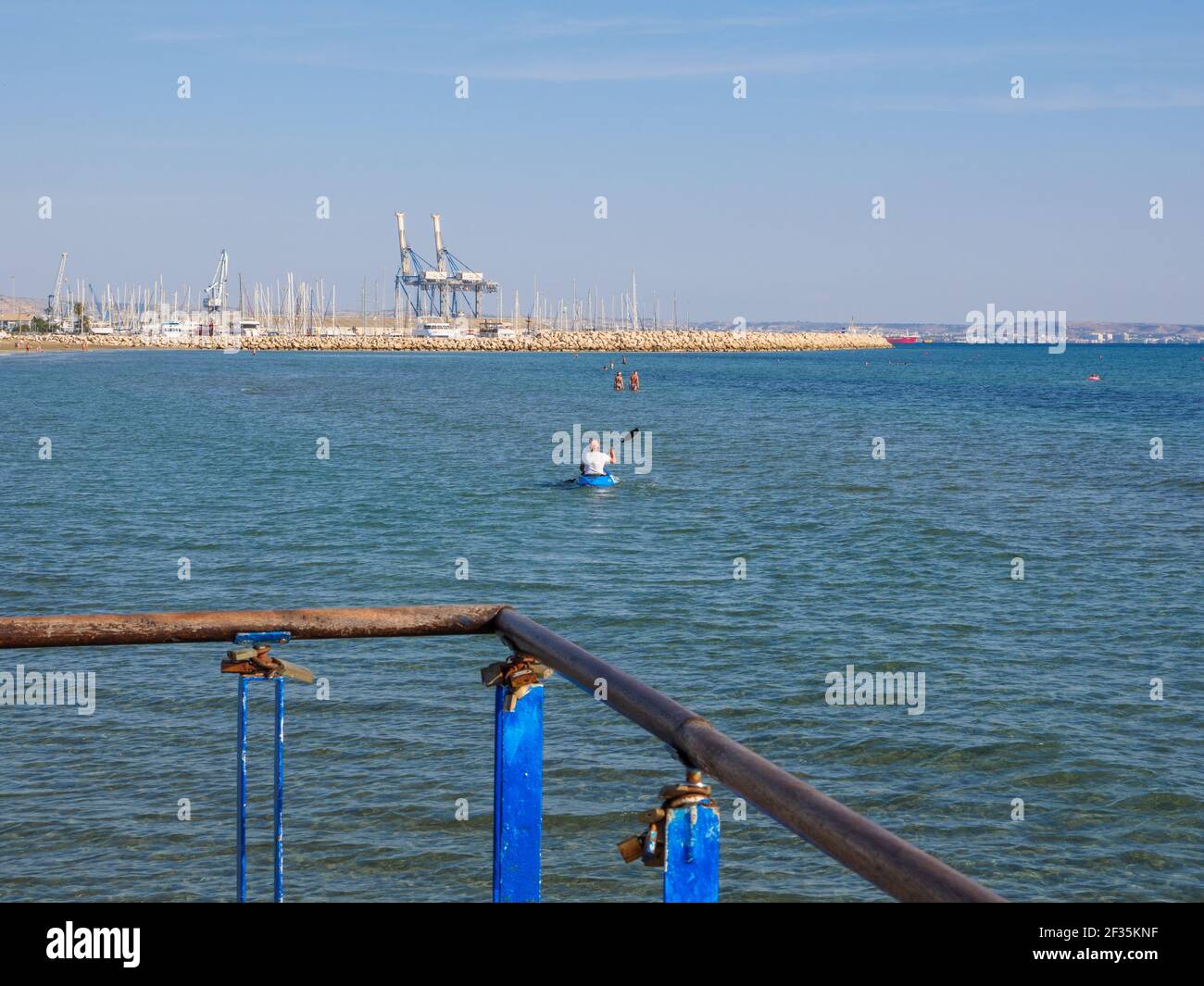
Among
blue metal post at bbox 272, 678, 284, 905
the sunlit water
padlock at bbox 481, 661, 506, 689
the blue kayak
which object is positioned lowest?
the sunlit water

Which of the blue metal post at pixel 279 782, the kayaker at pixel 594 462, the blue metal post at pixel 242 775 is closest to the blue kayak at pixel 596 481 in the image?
the kayaker at pixel 594 462

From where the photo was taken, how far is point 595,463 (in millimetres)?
36594

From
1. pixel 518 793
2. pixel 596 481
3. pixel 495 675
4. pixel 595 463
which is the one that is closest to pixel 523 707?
pixel 495 675

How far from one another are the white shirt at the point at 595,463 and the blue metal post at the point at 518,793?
32.4 metres

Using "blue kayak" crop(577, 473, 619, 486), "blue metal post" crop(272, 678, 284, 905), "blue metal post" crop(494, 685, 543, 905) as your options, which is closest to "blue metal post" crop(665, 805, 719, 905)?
"blue metal post" crop(494, 685, 543, 905)

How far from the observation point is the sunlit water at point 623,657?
11.3 metres

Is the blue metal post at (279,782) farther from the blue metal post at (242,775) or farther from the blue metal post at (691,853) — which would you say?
the blue metal post at (691,853)

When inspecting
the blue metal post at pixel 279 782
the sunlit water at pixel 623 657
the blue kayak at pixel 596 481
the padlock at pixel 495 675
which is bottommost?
the sunlit water at pixel 623 657

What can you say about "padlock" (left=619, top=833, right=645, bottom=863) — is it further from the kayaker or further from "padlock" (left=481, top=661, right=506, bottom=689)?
the kayaker

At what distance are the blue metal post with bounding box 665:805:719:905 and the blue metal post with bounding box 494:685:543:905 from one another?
0.94m

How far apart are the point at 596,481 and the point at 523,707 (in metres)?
32.4

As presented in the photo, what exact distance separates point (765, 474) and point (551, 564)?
18443 millimetres

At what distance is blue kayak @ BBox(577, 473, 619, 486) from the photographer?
1425 inches

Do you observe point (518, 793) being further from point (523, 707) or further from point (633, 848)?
point (633, 848)
